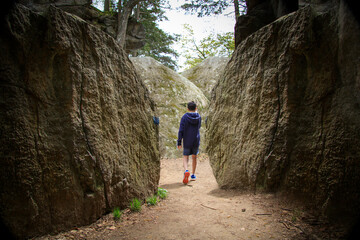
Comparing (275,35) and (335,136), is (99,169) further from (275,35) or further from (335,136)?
(275,35)

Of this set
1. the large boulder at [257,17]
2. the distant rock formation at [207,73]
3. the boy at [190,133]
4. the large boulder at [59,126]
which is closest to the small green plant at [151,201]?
the large boulder at [59,126]

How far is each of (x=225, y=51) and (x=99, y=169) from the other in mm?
22666

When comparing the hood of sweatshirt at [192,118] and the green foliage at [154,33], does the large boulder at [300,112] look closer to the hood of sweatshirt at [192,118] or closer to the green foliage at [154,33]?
the hood of sweatshirt at [192,118]

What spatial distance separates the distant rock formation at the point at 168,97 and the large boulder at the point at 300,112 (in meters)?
4.98

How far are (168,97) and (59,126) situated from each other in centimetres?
835

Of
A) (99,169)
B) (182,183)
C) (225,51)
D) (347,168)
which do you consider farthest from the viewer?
(225,51)

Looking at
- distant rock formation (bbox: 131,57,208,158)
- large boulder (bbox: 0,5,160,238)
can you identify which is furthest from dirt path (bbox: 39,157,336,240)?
distant rock formation (bbox: 131,57,208,158)

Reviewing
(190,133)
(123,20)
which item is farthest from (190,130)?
(123,20)

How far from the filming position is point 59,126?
263 cm

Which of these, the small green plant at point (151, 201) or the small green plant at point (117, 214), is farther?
the small green plant at point (151, 201)

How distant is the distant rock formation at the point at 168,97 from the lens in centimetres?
947

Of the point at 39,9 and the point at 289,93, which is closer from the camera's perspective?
the point at 39,9

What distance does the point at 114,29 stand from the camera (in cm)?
1077

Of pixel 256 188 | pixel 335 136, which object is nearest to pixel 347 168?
pixel 335 136
